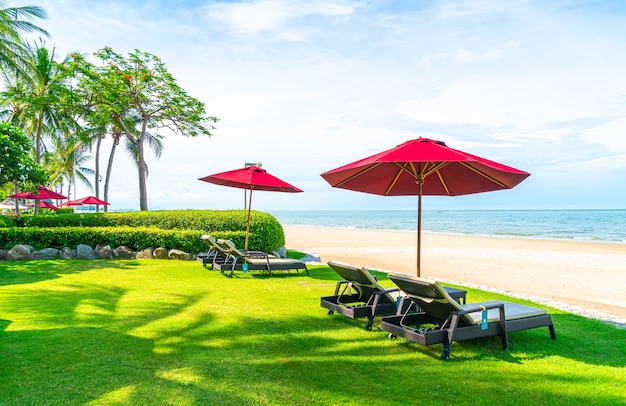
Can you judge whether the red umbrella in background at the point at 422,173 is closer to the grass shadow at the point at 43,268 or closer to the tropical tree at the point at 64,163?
the grass shadow at the point at 43,268

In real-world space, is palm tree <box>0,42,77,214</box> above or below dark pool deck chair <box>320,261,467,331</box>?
above

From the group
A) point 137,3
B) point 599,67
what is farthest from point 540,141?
point 137,3

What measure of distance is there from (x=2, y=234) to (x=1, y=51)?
9.46 m

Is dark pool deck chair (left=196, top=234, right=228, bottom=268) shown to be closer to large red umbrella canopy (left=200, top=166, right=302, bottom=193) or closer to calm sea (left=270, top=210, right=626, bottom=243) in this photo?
large red umbrella canopy (left=200, top=166, right=302, bottom=193)

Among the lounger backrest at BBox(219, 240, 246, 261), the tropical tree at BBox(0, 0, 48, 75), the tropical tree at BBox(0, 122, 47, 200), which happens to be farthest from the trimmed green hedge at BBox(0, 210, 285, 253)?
the tropical tree at BBox(0, 0, 48, 75)

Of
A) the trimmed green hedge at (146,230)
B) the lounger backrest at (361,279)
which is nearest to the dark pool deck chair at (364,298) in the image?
the lounger backrest at (361,279)

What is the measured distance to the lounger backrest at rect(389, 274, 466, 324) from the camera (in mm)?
4099

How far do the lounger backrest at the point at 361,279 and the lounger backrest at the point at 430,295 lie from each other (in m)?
0.76

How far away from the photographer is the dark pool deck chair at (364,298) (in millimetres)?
5164

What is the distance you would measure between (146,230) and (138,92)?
Result: 27.7ft

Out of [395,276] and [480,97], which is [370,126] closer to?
[480,97]

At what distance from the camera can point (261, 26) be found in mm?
10273

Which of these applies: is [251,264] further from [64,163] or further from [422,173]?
[64,163]

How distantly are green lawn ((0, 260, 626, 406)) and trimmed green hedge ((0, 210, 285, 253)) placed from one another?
186 inches
